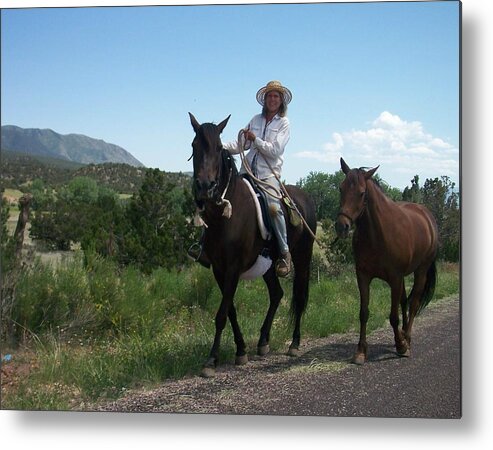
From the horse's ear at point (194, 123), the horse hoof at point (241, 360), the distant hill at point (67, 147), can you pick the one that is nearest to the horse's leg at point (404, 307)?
the horse hoof at point (241, 360)

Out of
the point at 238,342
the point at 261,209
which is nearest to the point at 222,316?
the point at 238,342

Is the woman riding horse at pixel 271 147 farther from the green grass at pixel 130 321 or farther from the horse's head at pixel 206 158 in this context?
the green grass at pixel 130 321

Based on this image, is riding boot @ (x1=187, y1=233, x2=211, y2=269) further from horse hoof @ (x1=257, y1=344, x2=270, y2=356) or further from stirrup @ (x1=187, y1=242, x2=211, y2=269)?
horse hoof @ (x1=257, y1=344, x2=270, y2=356)

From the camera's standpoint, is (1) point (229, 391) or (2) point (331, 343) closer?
(1) point (229, 391)

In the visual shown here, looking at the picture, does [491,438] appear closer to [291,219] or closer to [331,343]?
[331,343]

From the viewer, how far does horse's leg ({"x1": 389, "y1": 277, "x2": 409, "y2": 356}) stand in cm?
529

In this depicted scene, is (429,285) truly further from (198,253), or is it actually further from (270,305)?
(198,253)

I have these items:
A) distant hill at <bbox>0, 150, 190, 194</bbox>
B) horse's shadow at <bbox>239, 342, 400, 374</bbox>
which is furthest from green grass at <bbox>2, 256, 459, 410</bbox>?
distant hill at <bbox>0, 150, 190, 194</bbox>

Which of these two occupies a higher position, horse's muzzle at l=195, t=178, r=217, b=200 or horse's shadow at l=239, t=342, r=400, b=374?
horse's muzzle at l=195, t=178, r=217, b=200

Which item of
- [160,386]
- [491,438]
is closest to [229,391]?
[160,386]

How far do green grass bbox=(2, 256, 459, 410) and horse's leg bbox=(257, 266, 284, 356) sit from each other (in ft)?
0.15

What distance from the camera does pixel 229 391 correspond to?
5.11 meters

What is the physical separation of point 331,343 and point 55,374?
1948 mm

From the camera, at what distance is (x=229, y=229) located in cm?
524
